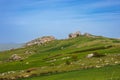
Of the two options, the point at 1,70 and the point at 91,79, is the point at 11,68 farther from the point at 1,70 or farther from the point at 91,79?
the point at 91,79

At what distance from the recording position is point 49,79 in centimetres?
6819

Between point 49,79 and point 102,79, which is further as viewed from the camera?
point 49,79

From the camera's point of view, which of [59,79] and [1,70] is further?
[1,70]

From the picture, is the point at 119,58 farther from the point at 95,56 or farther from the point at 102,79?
the point at 102,79

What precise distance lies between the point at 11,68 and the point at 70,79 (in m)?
80.1

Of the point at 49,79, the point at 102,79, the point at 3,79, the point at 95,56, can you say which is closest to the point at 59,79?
the point at 49,79

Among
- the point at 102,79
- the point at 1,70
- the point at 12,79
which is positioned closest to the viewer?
the point at 102,79

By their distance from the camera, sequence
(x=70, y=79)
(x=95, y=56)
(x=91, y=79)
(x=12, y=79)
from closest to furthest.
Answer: (x=91, y=79), (x=70, y=79), (x=12, y=79), (x=95, y=56)

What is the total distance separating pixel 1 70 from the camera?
446 feet

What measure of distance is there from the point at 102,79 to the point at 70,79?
31.1 ft

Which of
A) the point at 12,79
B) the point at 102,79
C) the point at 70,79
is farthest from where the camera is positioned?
the point at 12,79

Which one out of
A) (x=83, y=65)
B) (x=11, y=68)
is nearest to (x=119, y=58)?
(x=83, y=65)

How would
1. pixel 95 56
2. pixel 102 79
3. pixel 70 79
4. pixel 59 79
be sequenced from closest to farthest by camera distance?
1. pixel 102 79
2. pixel 70 79
3. pixel 59 79
4. pixel 95 56

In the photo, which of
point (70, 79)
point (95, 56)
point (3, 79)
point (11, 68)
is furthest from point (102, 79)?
point (11, 68)
